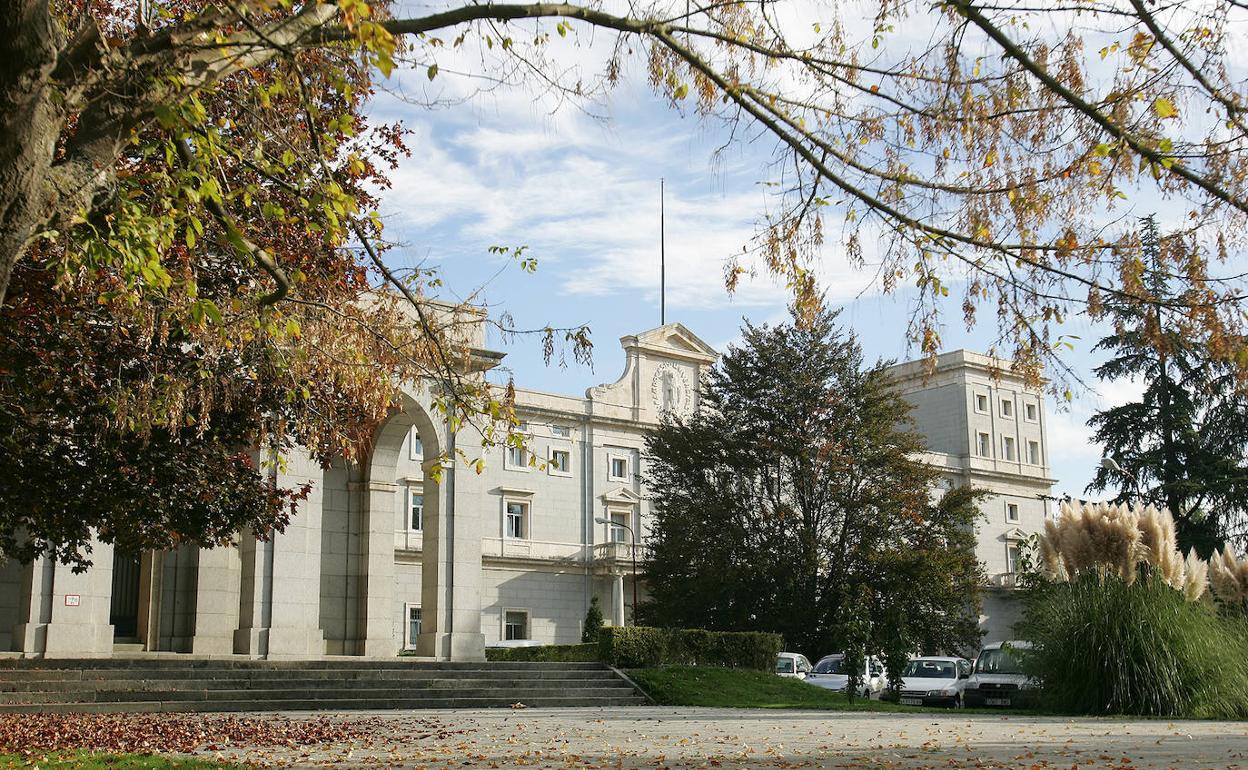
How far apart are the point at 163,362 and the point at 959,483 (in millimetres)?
A: 57481

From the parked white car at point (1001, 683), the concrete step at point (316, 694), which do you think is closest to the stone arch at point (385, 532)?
the concrete step at point (316, 694)

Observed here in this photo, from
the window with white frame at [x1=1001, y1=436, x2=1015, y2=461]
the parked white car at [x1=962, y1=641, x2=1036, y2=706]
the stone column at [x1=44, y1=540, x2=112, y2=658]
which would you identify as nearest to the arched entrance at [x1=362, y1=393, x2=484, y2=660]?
the stone column at [x1=44, y1=540, x2=112, y2=658]

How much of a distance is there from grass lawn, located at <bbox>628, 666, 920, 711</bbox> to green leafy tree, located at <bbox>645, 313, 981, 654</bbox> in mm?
13650

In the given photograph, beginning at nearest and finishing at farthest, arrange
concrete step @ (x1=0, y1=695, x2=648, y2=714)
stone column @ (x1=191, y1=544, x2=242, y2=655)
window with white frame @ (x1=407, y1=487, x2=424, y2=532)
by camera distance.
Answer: concrete step @ (x1=0, y1=695, x2=648, y2=714)
stone column @ (x1=191, y1=544, x2=242, y2=655)
window with white frame @ (x1=407, y1=487, x2=424, y2=532)

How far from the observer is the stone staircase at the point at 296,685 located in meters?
16.6

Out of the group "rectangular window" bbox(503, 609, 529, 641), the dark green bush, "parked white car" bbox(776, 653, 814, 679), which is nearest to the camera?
the dark green bush

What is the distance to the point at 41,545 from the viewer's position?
1548 cm

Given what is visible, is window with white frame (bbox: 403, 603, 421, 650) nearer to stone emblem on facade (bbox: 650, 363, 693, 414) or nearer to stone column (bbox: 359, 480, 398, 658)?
stone emblem on facade (bbox: 650, 363, 693, 414)

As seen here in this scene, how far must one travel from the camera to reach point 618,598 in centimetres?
5309

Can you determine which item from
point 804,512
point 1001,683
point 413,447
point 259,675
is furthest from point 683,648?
point 413,447

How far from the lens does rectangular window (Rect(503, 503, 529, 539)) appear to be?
51812 mm

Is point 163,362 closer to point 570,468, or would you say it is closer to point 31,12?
point 31,12

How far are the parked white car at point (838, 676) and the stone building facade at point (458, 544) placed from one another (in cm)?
860

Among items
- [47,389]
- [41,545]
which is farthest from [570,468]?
[47,389]
